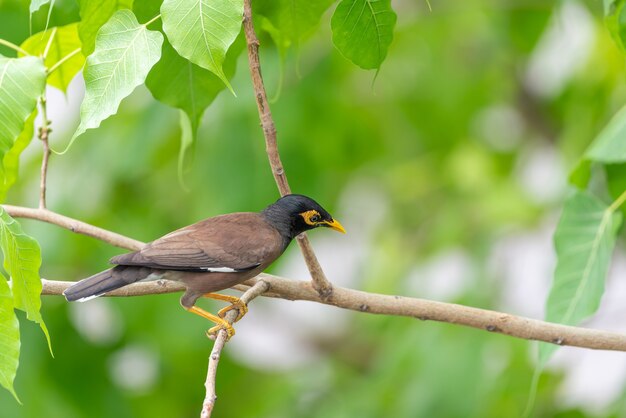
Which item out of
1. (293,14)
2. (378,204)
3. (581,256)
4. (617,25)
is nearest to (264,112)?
(293,14)

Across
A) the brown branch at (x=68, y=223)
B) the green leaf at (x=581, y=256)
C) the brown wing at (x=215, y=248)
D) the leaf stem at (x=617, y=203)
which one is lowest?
the green leaf at (x=581, y=256)

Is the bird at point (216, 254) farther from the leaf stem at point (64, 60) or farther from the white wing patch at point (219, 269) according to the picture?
the leaf stem at point (64, 60)

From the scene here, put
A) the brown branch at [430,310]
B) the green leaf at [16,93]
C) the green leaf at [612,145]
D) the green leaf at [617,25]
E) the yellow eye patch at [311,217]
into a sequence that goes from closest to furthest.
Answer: the green leaf at [16,93], the green leaf at [617,25], the brown branch at [430,310], the green leaf at [612,145], the yellow eye patch at [311,217]

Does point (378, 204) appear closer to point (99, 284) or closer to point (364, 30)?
point (99, 284)

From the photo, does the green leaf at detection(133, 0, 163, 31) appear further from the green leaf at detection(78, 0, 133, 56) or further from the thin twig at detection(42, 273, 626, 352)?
the thin twig at detection(42, 273, 626, 352)

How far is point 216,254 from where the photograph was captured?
337 cm

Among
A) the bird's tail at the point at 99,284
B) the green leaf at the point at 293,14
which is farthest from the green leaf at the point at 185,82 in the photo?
the bird's tail at the point at 99,284

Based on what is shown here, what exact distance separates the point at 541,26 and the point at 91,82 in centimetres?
455

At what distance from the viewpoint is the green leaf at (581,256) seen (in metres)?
3.57

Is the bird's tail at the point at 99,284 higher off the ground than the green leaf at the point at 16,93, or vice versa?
the green leaf at the point at 16,93

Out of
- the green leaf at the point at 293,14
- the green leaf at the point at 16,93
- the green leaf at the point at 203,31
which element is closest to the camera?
the green leaf at the point at 203,31

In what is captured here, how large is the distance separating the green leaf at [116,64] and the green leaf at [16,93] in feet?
0.67

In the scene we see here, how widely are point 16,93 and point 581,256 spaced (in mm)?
2144

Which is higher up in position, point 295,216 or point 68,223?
point 68,223
